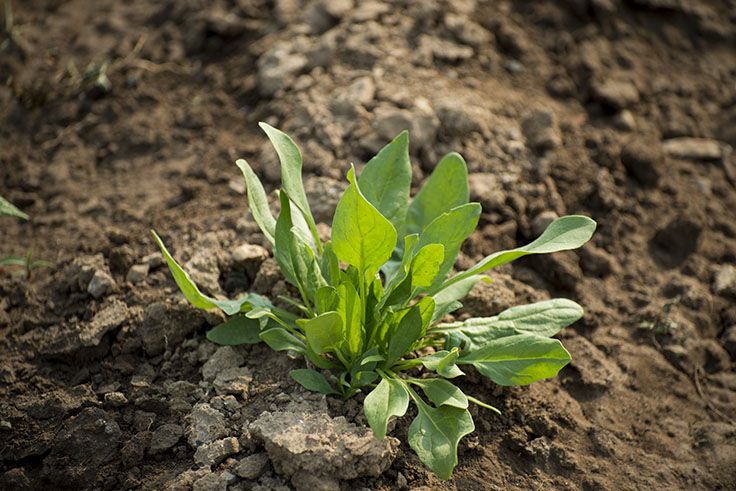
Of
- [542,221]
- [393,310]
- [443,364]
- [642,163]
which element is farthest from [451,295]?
[642,163]

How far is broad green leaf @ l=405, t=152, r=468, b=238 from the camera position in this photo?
98.7 inches

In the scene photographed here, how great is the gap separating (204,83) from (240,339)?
1567 mm

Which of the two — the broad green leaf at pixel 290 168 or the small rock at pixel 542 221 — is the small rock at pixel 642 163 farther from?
the broad green leaf at pixel 290 168

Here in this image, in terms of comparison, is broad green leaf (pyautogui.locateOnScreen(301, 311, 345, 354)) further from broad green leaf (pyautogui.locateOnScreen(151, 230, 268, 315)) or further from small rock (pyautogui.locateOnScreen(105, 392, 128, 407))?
small rock (pyautogui.locateOnScreen(105, 392, 128, 407))

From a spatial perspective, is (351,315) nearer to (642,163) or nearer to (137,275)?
(137,275)

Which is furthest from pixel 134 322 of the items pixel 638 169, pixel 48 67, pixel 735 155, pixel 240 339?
pixel 735 155

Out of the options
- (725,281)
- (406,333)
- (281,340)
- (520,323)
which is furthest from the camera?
(725,281)

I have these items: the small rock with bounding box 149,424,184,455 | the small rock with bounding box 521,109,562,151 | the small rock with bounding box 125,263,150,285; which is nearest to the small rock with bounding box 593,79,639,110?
the small rock with bounding box 521,109,562,151

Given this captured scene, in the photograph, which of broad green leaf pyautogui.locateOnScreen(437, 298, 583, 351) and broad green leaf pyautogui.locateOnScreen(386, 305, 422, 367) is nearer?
broad green leaf pyautogui.locateOnScreen(386, 305, 422, 367)

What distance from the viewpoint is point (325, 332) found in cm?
211

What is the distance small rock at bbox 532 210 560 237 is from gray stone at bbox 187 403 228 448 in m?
1.38

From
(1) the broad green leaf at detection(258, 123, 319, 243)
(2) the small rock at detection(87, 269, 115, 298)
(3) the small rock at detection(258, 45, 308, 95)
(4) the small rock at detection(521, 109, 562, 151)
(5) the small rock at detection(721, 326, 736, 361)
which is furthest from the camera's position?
(3) the small rock at detection(258, 45, 308, 95)

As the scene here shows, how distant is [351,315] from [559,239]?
2.07ft

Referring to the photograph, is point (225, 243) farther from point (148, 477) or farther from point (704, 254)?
point (704, 254)
